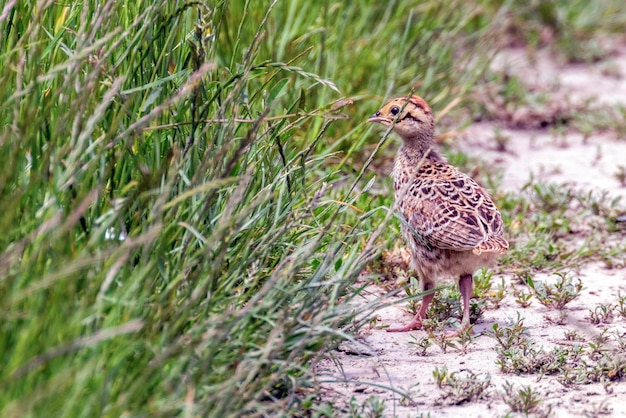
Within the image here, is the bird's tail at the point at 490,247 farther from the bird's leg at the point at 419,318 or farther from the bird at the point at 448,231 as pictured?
the bird's leg at the point at 419,318

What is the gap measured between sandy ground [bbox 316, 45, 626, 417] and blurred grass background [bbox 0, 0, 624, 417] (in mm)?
308

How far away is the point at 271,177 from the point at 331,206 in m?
0.43

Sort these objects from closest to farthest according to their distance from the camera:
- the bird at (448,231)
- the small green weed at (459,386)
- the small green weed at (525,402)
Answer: the small green weed at (525,402) < the small green weed at (459,386) < the bird at (448,231)

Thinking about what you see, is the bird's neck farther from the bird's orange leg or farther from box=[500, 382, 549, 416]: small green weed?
box=[500, 382, 549, 416]: small green weed

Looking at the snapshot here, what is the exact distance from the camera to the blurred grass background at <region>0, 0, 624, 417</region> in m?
3.40

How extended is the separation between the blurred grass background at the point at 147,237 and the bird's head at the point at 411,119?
2.75 ft

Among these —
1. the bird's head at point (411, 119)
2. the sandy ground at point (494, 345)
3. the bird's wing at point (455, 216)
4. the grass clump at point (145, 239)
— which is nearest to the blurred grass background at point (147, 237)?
the grass clump at point (145, 239)

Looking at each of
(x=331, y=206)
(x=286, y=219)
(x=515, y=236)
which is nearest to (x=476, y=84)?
(x=515, y=236)

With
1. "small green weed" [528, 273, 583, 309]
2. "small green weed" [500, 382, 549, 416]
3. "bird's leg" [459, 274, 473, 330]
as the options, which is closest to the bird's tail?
"bird's leg" [459, 274, 473, 330]

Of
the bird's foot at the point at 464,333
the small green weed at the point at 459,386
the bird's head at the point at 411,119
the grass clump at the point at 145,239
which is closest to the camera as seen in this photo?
the grass clump at the point at 145,239

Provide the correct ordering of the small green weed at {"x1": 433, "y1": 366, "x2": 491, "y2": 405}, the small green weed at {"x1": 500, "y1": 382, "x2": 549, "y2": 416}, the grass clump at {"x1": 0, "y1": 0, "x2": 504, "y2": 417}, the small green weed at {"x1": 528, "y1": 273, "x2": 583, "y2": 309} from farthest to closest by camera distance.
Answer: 1. the small green weed at {"x1": 528, "y1": 273, "x2": 583, "y2": 309}
2. the small green weed at {"x1": 433, "y1": 366, "x2": 491, "y2": 405}
3. the small green weed at {"x1": 500, "y1": 382, "x2": 549, "y2": 416}
4. the grass clump at {"x1": 0, "y1": 0, "x2": 504, "y2": 417}

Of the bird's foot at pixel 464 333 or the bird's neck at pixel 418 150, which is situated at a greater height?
the bird's neck at pixel 418 150

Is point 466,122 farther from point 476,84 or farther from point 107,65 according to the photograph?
point 107,65

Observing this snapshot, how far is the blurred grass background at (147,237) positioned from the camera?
3.40 meters
